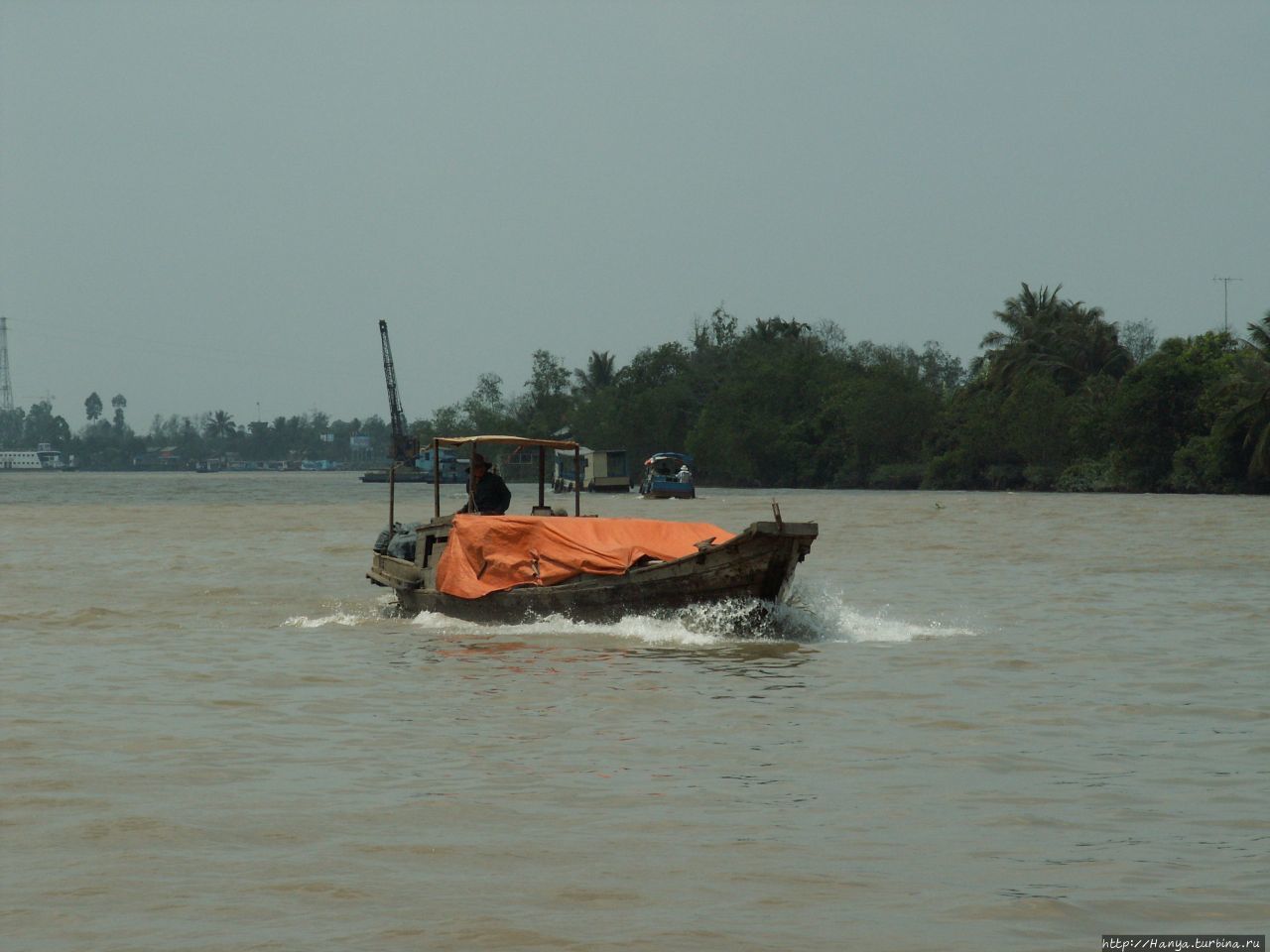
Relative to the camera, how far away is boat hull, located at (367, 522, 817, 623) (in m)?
14.9

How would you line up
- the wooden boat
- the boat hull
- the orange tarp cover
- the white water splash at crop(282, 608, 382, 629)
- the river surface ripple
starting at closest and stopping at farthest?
the river surface ripple
the boat hull
the wooden boat
the orange tarp cover
the white water splash at crop(282, 608, 382, 629)

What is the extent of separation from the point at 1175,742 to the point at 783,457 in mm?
88759

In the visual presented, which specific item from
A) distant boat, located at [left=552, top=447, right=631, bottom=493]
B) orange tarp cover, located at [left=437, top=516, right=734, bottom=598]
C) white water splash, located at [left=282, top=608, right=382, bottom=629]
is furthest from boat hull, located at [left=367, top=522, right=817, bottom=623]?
distant boat, located at [left=552, top=447, right=631, bottom=493]

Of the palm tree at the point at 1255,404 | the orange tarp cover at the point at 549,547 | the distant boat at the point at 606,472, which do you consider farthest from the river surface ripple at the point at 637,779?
the distant boat at the point at 606,472

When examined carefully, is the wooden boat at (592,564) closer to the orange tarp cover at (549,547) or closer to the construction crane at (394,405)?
the orange tarp cover at (549,547)

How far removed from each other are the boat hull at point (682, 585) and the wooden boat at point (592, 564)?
0.03ft

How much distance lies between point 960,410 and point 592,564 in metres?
71.2

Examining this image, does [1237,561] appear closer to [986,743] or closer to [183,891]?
[986,743]

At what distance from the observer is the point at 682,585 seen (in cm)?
1527

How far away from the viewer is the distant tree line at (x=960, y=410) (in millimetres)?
64938

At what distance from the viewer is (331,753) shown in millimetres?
9148

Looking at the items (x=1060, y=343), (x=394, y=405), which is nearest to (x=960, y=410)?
(x=1060, y=343)

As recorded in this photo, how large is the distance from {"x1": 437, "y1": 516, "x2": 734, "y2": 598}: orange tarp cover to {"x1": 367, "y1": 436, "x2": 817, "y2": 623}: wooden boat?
0.01 meters

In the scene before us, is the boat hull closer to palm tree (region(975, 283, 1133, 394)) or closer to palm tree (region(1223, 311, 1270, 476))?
palm tree (region(1223, 311, 1270, 476))
